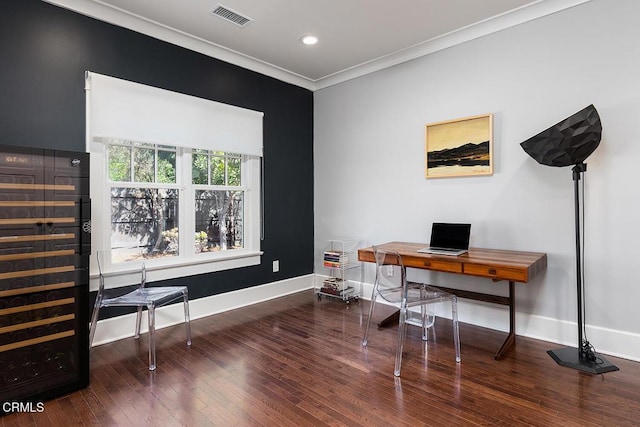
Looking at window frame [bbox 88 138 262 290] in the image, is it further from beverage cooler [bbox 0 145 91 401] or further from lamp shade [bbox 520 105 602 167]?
lamp shade [bbox 520 105 602 167]

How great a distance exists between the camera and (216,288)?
149 inches

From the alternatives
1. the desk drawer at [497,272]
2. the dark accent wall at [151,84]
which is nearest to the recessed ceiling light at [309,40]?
the dark accent wall at [151,84]

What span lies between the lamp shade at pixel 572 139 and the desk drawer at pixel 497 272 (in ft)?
2.89

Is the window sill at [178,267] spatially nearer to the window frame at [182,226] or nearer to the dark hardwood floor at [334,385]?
the window frame at [182,226]

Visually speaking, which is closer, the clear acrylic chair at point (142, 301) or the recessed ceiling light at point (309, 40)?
the clear acrylic chair at point (142, 301)

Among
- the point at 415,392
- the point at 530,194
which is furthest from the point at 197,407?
the point at 530,194

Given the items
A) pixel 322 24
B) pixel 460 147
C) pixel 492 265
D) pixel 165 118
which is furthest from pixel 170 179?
pixel 492 265

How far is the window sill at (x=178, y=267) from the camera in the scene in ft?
10.1

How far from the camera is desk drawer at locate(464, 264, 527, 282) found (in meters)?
2.45

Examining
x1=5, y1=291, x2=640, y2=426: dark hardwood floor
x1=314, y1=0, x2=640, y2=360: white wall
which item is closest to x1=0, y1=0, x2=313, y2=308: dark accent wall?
x1=314, y1=0, x2=640, y2=360: white wall

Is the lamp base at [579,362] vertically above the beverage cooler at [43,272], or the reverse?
the beverage cooler at [43,272]

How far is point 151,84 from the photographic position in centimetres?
328

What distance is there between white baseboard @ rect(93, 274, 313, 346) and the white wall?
41.5 inches

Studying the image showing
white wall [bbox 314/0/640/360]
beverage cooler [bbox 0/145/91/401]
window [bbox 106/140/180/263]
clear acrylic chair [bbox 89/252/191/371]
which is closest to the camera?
beverage cooler [bbox 0/145/91/401]
